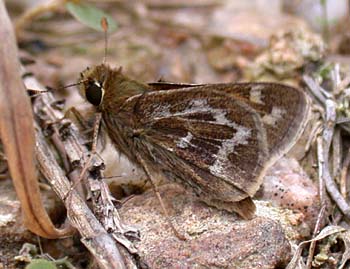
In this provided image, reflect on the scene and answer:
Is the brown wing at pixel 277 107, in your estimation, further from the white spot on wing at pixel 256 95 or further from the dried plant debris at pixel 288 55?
the dried plant debris at pixel 288 55

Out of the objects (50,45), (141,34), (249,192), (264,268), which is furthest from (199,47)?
(264,268)

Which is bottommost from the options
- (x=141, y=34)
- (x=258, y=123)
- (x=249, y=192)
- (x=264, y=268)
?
(x=264, y=268)

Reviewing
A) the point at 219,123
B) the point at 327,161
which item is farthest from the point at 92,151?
the point at 327,161

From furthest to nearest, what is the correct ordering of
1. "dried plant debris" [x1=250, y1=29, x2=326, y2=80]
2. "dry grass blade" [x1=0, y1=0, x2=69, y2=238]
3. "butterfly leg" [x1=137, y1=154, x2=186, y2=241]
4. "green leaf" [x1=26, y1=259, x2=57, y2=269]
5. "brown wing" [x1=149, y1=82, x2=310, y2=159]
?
"dried plant debris" [x1=250, y1=29, x2=326, y2=80] < "brown wing" [x1=149, y1=82, x2=310, y2=159] < "butterfly leg" [x1=137, y1=154, x2=186, y2=241] < "green leaf" [x1=26, y1=259, x2=57, y2=269] < "dry grass blade" [x1=0, y1=0, x2=69, y2=238]

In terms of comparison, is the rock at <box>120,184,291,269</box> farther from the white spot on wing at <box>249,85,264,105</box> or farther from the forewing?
the white spot on wing at <box>249,85,264,105</box>

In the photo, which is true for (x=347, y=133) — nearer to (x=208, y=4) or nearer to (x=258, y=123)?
(x=258, y=123)

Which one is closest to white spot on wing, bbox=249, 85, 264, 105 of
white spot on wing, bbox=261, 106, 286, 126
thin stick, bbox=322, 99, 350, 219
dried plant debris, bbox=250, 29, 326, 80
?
white spot on wing, bbox=261, 106, 286, 126

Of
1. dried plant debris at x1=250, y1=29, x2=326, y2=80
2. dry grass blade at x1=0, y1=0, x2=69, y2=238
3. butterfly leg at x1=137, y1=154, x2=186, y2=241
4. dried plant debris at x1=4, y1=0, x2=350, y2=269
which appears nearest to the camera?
dry grass blade at x1=0, y1=0, x2=69, y2=238
